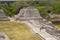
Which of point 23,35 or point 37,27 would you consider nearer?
point 23,35

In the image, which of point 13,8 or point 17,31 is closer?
point 17,31

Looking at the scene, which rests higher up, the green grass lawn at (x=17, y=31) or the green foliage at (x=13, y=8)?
the green grass lawn at (x=17, y=31)

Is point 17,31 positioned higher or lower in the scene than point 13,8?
higher

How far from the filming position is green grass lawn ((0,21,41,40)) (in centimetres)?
2430

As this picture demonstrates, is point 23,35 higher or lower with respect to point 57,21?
higher

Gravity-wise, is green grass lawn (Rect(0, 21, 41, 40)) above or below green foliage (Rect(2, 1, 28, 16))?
above

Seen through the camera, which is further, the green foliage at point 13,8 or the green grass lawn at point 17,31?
the green foliage at point 13,8

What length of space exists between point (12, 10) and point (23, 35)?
18083mm

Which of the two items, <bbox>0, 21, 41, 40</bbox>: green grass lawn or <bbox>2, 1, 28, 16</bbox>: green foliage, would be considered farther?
<bbox>2, 1, 28, 16</bbox>: green foliage

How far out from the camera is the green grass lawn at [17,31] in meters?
24.3

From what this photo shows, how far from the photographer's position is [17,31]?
27516 mm

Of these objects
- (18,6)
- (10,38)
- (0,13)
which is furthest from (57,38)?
(18,6)

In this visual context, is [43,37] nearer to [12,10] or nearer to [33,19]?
[33,19]

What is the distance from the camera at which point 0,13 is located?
35875 millimetres
